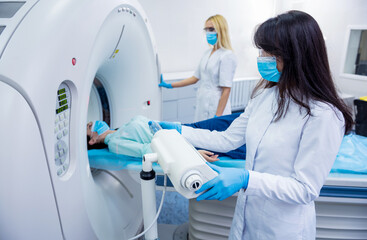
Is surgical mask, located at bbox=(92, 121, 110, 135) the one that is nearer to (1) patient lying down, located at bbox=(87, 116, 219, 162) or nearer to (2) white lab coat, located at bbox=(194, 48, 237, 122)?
(1) patient lying down, located at bbox=(87, 116, 219, 162)

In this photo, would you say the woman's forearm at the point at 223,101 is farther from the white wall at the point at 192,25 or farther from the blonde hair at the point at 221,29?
the white wall at the point at 192,25

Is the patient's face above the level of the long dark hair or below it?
below

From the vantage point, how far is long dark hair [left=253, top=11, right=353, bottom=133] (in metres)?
0.81

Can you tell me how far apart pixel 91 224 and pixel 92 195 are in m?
0.09

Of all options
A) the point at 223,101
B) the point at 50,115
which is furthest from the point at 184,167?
the point at 223,101

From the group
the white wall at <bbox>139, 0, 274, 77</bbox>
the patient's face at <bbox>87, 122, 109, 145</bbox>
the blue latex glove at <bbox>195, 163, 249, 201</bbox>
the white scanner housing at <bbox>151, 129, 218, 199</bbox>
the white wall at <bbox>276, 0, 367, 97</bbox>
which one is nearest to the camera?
the white scanner housing at <bbox>151, 129, 218, 199</bbox>

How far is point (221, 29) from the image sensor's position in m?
2.20

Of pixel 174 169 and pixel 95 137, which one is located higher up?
pixel 174 169

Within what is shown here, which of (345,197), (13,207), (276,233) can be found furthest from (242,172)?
(345,197)

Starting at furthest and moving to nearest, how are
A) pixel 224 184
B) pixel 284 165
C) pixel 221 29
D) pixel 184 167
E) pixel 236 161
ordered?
pixel 221 29
pixel 236 161
pixel 284 165
pixel 224 184
pixel 184 167

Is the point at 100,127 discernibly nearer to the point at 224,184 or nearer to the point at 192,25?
the point at 224,184

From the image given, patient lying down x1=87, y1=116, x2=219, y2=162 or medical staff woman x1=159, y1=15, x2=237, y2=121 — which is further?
medical staff woman x1=159, y1=15, x2=237, y2=121

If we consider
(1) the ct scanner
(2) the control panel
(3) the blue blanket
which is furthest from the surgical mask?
(2) the control panel

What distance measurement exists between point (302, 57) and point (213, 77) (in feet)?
4.84
